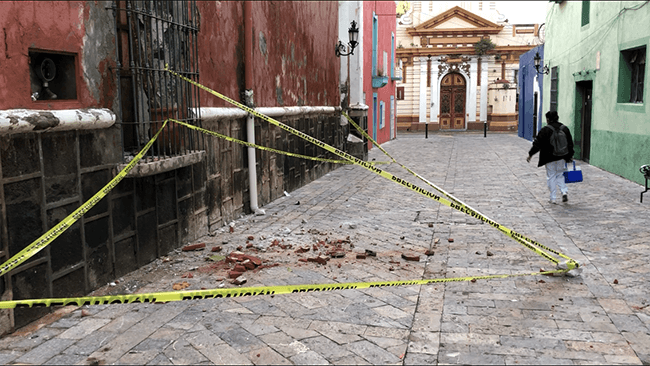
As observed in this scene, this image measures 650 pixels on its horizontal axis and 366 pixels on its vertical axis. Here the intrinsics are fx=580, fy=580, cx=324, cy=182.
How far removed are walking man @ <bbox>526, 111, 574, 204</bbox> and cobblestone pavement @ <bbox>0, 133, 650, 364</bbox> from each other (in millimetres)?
792

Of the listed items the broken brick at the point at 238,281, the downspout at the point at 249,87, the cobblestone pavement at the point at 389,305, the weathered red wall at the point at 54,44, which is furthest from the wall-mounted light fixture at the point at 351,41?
the broken brick at the point at 238,281

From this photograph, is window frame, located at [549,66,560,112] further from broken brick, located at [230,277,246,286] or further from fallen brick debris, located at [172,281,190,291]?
fallen brick debris, located at [172,281,190,291]

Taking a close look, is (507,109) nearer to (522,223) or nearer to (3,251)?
(522,223)

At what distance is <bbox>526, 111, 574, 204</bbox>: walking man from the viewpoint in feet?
30.8

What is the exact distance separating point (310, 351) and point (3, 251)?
90.2 inches

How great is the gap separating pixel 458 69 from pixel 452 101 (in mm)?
1976

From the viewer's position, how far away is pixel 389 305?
15.9ft

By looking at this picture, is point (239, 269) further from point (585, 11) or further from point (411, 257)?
point (585, 11)

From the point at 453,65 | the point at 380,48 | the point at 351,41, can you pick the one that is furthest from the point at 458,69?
the point at 351,41

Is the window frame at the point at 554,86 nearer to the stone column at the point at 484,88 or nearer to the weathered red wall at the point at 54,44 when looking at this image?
the stone column at the point at 484,88

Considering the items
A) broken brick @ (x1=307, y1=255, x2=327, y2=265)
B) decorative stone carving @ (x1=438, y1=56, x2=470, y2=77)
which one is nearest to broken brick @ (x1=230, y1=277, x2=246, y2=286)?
broken brick @ (x1=307, y1=255, x2=327, y2=265)

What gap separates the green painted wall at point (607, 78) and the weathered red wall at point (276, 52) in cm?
678

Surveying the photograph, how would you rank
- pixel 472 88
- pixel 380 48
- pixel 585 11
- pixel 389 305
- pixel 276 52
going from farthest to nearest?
pixel 472 88 < pixel 380 48 < pixel 585 11 < pixel 276 52 < pixel 389 305

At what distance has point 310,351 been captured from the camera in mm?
3914
